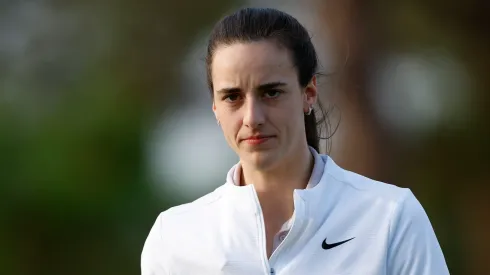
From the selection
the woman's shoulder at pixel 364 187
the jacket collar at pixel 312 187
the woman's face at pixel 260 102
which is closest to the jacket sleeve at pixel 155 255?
the jacket collar at pixel 312 187

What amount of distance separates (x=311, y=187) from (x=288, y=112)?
0.19 m

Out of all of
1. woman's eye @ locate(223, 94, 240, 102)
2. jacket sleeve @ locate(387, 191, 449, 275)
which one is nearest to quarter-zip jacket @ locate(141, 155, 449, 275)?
jacket sleeve @ locate(387, 191, 449, 275)

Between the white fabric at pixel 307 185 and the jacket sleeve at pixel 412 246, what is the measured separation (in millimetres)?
214

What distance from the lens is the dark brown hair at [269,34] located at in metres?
1.87

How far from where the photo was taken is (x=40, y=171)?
7.01 metres

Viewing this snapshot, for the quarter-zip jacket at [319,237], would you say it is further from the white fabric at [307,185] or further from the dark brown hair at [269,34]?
the dark brown hair at [269,34]

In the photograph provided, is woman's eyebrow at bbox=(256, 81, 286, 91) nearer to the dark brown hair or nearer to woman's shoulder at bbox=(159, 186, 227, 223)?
the dark brown hair

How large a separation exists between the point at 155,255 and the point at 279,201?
1.05ft

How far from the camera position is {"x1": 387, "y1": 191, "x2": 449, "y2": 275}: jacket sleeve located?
1729mm

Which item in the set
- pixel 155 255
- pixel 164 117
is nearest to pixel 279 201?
pixel 155 255

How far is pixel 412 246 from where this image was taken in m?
1.74

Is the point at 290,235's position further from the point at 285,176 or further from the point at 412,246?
the point at 412,246

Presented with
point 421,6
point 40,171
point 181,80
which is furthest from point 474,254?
point 40,171

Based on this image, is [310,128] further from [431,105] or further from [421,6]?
[421,6]
